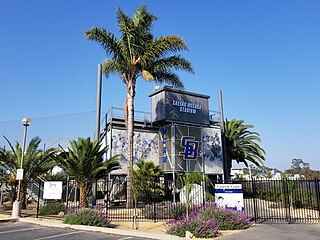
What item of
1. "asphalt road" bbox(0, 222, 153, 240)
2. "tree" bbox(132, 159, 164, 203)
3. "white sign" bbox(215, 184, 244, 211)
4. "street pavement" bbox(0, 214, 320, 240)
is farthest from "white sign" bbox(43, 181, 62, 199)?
"white sign" bbox(215, 184, 244, 211)

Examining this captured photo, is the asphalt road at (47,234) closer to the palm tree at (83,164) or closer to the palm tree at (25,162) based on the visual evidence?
the palm tree at (83,164)

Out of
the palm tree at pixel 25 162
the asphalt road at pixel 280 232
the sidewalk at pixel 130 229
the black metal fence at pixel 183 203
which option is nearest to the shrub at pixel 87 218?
the sidewalk at pixel 130 229

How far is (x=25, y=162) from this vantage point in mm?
18781

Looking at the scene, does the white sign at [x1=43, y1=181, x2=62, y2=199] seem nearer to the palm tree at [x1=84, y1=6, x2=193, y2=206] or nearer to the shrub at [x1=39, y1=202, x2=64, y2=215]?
the shrub at [x1=39, y1=202, x2=64, y2=215]

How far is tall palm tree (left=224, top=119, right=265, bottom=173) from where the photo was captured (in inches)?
1252

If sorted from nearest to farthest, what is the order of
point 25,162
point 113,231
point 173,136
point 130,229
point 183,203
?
point 113,231 < point 130,229 < point 183,203 < point 25,162 < point 173,136

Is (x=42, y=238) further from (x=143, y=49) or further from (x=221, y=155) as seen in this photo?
(x=221, y=155)

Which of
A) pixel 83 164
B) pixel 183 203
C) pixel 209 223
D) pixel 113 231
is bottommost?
pixel 113 231

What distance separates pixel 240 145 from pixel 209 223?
76.3ft

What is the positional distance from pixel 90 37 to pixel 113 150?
8.98 meters

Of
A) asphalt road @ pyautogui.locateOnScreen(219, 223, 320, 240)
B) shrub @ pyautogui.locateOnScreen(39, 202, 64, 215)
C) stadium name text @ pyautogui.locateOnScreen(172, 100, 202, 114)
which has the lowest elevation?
asphalt road @ pyautogui.locateOnScreen(219, 223, 320, 240)

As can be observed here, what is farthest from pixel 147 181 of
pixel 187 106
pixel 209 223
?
pixel 209 223

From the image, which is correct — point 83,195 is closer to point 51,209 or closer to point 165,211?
point 51,209

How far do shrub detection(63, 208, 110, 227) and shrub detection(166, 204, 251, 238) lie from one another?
301 cm
